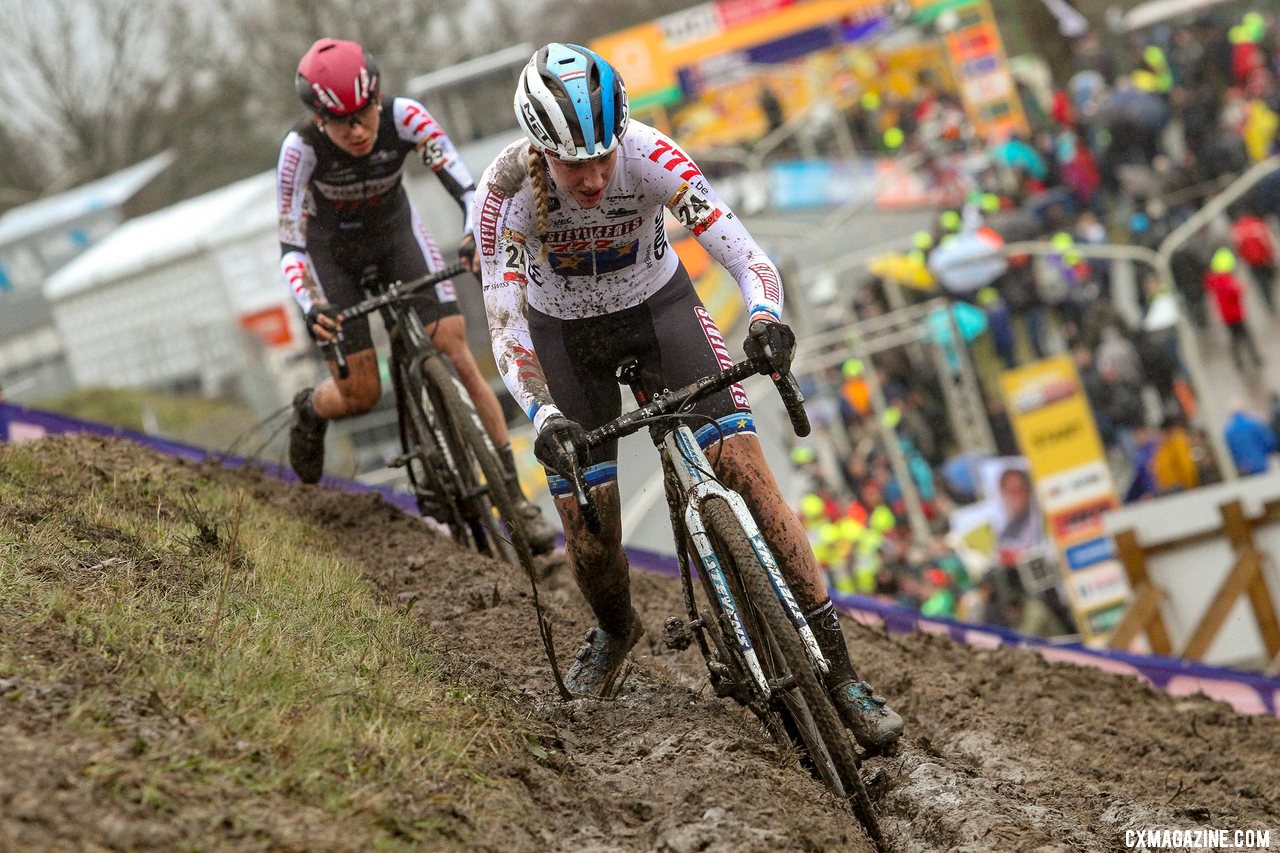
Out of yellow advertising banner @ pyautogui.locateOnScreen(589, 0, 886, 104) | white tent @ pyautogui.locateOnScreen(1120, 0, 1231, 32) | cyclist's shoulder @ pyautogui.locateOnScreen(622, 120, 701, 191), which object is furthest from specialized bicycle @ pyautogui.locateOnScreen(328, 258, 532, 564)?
yellow advertising banner @ pyautogui.locateOnScreen(589, 0, 886, 104)

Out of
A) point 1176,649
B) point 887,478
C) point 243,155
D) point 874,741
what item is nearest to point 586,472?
point 874,741

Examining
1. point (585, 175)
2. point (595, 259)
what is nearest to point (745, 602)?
point (595, 259)

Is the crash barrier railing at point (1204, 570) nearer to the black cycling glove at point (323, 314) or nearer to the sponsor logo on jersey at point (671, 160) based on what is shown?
the black cycling glove at point (323, 314)

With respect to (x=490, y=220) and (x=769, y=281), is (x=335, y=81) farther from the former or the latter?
(x=769, y=281)

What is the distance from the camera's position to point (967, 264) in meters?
18.5

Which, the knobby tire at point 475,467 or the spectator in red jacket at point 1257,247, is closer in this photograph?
the knobby tire at point 475,467

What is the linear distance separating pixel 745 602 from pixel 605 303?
1380mm

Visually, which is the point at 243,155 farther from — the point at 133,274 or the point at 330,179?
the point at 330,179

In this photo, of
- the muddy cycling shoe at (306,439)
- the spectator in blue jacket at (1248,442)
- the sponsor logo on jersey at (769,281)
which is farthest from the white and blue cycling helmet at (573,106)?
the spectator in blue jacket at (1248,442)

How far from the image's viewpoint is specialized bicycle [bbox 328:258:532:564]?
8.02 m

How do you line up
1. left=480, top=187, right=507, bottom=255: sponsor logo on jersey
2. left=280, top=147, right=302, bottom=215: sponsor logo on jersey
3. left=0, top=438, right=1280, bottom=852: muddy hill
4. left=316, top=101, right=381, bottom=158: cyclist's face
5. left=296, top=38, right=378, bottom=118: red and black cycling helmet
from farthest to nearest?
1. left=280, top=147, right=302, bottom=215: sponsor logo on jersey
2. left=316, top=101, right=381, bottom=158: cyclist's face
3. left=296, top=38, right=378, bottom=118: red and black cycling helmet
4. left=480, top=187, right=507, bottom=255: sponsor logo on jersey
5. left=0, top=438, right=1280, bottom=852: muddy hill

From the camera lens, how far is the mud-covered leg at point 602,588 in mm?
6086

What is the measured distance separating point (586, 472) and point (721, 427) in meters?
0.59

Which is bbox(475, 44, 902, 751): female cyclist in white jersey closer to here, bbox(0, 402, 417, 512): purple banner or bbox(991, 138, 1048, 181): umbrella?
bbox(0, 402, 417, 512): purple banner
